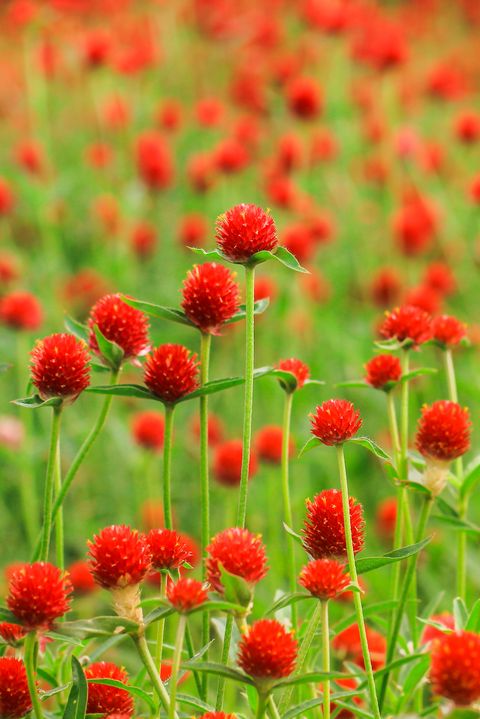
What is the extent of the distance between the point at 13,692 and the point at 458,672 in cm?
42

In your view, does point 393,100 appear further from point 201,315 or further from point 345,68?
point 201,315

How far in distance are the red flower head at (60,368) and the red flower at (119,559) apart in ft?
0.68

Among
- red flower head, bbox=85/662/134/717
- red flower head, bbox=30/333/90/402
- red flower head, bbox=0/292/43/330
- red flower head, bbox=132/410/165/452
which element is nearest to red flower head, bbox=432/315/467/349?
red flower head, bbox=30/333/90/402

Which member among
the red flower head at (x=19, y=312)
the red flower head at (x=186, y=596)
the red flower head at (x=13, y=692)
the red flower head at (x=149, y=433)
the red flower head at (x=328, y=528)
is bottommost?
the red flower head at (x=13, y=692)

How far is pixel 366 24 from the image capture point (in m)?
Answer: 4.47

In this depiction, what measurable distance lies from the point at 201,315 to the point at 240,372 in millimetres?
2274

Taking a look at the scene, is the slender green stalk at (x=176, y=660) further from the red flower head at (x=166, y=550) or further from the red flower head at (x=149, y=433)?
the red flower head at (x=149, y=433)

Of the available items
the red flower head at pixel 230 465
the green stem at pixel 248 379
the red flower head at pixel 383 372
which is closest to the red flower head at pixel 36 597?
the green stem at pixel 248 379

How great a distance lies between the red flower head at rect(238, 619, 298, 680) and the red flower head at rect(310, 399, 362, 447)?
0.23 metres

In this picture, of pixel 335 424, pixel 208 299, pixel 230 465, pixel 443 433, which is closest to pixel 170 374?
pixel 208 299

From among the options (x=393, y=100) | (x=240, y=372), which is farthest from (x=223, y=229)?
(x=393, y=100)

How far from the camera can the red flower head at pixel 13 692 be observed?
3.11 feet

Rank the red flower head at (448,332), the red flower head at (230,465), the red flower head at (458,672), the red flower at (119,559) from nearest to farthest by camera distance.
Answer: the red flower head at (458,672), the red flower at (119,559), the red flower head at (448,332), the red flower head at (230,465)

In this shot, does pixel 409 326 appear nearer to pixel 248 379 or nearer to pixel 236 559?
pixel 248 379
